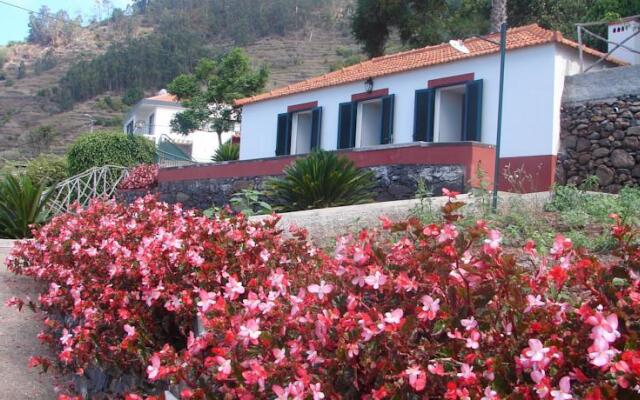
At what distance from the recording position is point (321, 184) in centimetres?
1041

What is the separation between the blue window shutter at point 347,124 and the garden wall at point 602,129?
17.1ft

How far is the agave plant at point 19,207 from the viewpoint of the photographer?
37.0 feet

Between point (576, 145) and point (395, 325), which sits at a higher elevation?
point (576, 145)

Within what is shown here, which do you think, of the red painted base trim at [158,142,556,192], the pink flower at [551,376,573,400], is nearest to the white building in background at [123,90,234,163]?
the red painted base trim at [158,142,556,192]

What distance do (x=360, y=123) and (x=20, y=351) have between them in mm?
12337

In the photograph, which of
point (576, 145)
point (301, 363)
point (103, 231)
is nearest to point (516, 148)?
point (576, 145)

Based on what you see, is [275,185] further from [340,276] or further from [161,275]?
[340,276]

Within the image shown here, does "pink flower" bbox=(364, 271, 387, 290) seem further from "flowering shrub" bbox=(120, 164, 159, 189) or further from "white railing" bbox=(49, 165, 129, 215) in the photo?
"flowering shrub" bbox=(120, 164, 159, 189)

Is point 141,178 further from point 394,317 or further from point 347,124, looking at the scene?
point 394,317

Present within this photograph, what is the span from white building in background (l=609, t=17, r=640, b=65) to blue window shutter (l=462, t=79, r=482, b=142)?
462 cm

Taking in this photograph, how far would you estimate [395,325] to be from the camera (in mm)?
2229

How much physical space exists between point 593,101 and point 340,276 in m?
11.6

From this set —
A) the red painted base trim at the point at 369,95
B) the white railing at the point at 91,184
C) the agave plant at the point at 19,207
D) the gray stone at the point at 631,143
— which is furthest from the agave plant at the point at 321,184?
the white railing at the point at 91,184

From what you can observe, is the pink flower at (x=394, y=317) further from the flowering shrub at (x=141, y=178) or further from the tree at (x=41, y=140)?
the tree at (x=41, y=140)
